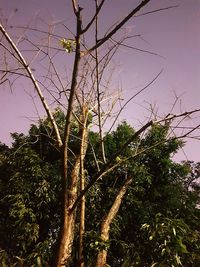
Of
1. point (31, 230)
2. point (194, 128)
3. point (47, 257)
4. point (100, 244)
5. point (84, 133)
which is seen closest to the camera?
point (194, 128)

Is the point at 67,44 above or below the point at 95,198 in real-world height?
Answer: below

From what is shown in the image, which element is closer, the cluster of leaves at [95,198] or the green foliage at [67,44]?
the green foliage at [67,44]

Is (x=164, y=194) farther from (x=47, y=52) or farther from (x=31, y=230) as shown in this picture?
(x=47, y=52)

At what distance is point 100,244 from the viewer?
630cm

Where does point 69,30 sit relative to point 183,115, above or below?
above

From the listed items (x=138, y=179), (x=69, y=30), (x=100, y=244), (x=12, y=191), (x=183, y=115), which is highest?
(x=138, y=179)

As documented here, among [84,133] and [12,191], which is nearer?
[84,133]

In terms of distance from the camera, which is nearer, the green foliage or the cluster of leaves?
the green foliage

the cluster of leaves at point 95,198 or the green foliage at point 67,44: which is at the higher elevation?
the cluster of leaves at point 95,198

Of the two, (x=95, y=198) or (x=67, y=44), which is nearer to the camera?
(x=67, y=44)

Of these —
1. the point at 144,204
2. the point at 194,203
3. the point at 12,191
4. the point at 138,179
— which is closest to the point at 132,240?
the point at 144,204

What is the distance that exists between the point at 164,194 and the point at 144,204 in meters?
1.16

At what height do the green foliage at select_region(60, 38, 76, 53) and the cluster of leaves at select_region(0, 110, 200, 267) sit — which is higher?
the cluster of leaves at select_region(0, 110, 200, 267)

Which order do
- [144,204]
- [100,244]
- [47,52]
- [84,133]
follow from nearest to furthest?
[47,52] → [84,133] → [100,244] → [144,204]
